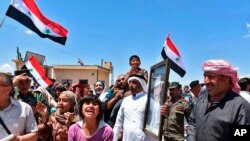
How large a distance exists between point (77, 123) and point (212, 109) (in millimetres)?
1974

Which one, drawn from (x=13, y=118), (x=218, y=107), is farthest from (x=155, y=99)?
(x=13, y=118)

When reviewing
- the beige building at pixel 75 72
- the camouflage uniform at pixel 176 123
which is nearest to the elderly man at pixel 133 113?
the camouflage uniform at pixel 176 123

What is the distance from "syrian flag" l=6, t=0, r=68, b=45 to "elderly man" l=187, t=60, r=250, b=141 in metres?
5.83

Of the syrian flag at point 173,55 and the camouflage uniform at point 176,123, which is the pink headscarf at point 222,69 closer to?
the camouflage uniform at point 176,123

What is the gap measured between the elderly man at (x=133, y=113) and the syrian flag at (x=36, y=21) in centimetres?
380

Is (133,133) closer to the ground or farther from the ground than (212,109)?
closer to the ground

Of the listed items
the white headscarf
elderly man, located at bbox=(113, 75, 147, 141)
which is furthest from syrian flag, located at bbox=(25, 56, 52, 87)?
the white headscarf

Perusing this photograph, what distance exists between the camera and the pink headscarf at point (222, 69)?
427cm

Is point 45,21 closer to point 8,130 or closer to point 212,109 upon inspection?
point 8,130

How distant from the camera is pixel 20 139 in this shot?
14.6 ft

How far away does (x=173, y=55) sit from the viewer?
1120 centimetres

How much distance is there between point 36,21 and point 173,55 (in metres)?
3.90

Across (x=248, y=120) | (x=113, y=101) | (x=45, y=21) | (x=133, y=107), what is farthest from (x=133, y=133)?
(x=45, y=21)

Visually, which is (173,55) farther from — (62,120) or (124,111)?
(62,120)
